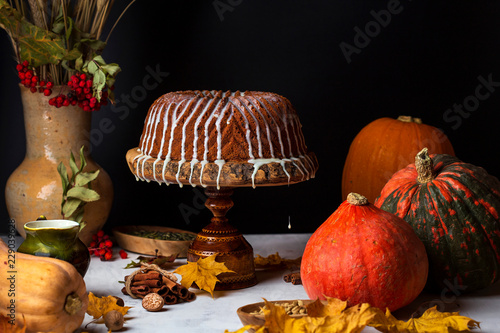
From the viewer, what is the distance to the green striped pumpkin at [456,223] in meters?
1.42

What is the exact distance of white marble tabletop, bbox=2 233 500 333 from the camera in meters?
1.27

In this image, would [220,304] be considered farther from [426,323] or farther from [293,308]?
[426,323]

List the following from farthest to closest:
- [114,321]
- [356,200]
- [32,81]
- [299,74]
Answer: [299,74], [32,81], [356,200], [114,321]

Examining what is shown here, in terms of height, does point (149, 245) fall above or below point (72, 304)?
below

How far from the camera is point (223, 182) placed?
4.50ft

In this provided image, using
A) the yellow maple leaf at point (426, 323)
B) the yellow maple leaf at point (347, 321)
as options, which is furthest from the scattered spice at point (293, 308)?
the yellow maple leaf at point (426, 323)

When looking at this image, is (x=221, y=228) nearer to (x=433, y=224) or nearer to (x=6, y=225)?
(x=433, y=224)

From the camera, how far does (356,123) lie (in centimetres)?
211

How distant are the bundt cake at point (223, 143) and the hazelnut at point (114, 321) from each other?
1.08 ft

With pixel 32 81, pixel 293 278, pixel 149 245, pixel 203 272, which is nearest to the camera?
pixel 203 272

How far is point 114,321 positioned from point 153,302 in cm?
14

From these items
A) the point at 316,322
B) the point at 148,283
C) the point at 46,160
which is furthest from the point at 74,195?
the point at 316,322

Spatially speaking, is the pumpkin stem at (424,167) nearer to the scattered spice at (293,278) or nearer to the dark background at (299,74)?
the scattered spice at (293,278)

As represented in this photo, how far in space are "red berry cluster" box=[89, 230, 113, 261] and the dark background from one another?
279 millimetres
